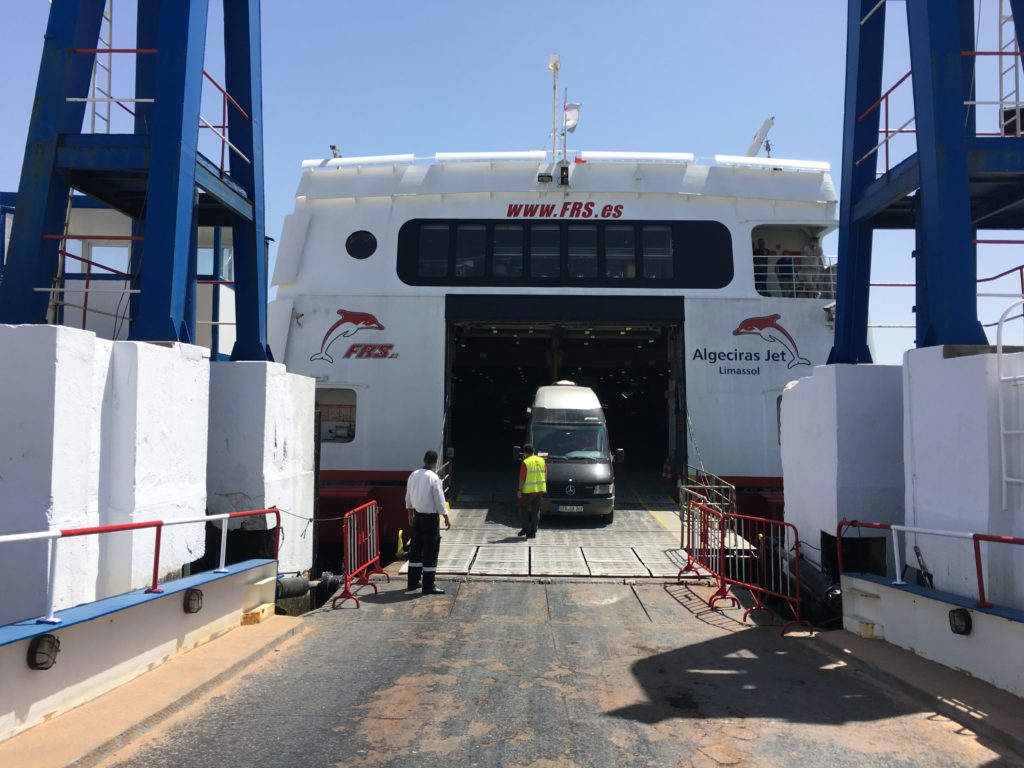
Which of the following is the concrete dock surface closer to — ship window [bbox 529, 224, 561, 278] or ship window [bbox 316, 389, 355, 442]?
ship window [bbox 316, 389, 355, 442]

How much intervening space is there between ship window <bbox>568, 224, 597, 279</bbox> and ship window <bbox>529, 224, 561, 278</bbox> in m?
0.32

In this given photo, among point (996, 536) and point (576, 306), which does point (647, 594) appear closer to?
point (996, 536)

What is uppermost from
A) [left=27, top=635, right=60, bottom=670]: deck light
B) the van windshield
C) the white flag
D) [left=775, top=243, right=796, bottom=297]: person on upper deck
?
the white flag

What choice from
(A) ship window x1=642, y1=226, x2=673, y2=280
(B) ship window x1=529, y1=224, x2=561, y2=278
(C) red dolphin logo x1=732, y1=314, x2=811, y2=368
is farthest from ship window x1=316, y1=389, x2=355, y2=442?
(C) red dolphin logo x1=732, y1=314, x2=811, y2=368

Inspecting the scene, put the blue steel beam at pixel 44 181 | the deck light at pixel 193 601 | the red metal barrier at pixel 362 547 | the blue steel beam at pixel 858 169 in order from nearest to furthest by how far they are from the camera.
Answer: the deck light at pixel 193 601, the blue steel beam at pixel 44 181, the blue steel beam at pixel 858 169, the red metal barrier at pixel 362 547

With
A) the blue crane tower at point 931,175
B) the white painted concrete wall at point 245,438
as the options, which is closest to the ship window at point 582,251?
the blue crane tower at point 931,175

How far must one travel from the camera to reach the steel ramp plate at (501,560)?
1101 centimetres

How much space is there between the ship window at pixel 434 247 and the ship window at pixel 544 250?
6.52 ft

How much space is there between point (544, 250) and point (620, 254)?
175 cm

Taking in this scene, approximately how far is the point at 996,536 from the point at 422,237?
14.1 metres

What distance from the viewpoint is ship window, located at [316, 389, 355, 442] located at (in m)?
17.6

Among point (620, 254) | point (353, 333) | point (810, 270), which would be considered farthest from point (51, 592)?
point (810, 270)

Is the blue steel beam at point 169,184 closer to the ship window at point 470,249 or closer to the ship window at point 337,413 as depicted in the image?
the ship window at point 337,413

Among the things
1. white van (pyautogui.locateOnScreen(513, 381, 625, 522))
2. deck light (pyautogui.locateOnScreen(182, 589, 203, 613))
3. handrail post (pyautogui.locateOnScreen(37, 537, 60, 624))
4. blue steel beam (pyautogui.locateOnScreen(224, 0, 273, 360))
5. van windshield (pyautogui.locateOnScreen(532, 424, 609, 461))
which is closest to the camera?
handrail post (pyautogui.locateOnScreen(37, 537, 60, 624))
